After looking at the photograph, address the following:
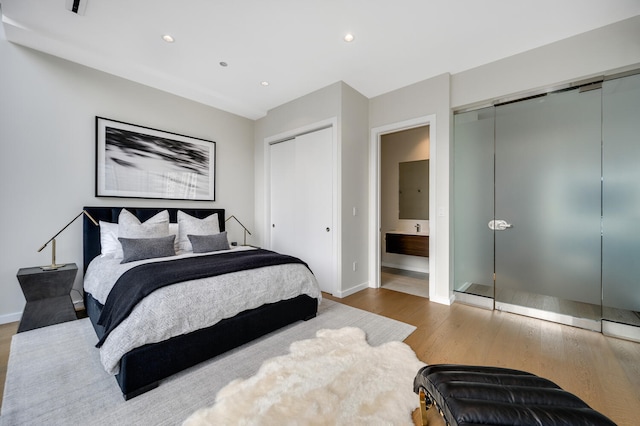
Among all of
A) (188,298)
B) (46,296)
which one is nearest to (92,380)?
(188,298)

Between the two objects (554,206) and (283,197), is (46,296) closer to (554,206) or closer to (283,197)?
(283,197)

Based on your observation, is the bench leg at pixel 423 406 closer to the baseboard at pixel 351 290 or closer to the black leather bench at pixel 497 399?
the black leather bench at pixel 497 399

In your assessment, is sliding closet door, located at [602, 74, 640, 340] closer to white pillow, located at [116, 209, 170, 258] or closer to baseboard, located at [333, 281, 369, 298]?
baseboard, located at [333, 281, 369, 298]

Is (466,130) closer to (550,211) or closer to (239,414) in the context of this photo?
(550,211)

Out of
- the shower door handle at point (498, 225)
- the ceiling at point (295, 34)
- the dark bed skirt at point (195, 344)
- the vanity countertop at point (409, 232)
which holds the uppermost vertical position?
the ceiling at point (295, 34)

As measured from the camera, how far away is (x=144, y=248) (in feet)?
8.63

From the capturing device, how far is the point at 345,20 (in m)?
2.31

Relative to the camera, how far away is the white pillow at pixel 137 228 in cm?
281

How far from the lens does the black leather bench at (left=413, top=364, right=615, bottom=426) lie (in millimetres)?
964

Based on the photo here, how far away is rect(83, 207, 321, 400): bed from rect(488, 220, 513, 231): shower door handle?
7.62ft

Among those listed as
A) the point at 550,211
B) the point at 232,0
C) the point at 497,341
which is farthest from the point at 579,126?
the point at 232,0

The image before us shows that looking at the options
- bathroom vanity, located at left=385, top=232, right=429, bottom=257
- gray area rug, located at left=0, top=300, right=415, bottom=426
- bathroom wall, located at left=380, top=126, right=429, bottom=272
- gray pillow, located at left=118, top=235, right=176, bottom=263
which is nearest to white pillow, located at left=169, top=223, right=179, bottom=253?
gray pillow, located at left=118, top=235, right=176, bottom=263

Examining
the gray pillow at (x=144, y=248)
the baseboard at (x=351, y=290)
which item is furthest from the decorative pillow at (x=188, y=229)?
the baseboard at (x=351, y=290)

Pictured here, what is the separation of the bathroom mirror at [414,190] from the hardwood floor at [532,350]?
2.14 meters
